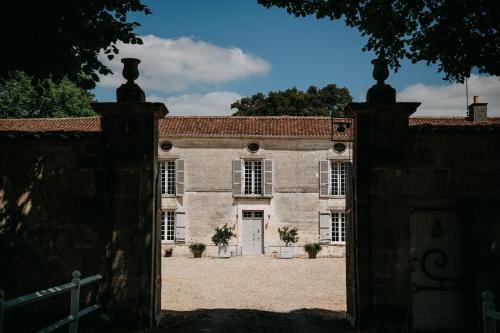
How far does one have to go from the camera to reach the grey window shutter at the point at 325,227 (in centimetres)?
2128

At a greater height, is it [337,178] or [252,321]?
[337,178]

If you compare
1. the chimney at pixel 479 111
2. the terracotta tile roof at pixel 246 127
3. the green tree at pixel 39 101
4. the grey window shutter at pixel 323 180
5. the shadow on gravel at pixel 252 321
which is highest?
the green tree at pixel 39 101

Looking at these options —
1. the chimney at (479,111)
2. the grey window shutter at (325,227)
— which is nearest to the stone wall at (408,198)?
the grey window shutter at (325,227)

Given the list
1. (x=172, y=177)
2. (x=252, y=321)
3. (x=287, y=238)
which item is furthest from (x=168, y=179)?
(x=252, y=321)

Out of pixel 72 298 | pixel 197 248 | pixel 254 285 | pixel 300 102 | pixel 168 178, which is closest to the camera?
pixel 72 298

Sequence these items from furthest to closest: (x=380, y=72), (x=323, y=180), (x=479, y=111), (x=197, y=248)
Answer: (x=479, y=111) < (x=323, y=180) < (x=197, y=248) < (x=380, y=72)

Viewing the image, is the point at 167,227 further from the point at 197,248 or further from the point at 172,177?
the point at 172,177

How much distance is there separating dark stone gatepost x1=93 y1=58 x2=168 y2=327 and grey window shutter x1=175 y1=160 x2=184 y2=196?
48.6 ft

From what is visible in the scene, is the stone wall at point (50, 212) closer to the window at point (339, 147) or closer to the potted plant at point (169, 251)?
the potted plant at point (169, 251)

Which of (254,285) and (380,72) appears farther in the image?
(254,285)

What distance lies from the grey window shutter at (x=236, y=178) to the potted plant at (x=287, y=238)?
2661 mm

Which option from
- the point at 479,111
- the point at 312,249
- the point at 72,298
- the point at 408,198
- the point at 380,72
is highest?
the point at 479,111

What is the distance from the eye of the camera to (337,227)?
862 inches

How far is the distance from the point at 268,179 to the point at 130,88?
15.2m
